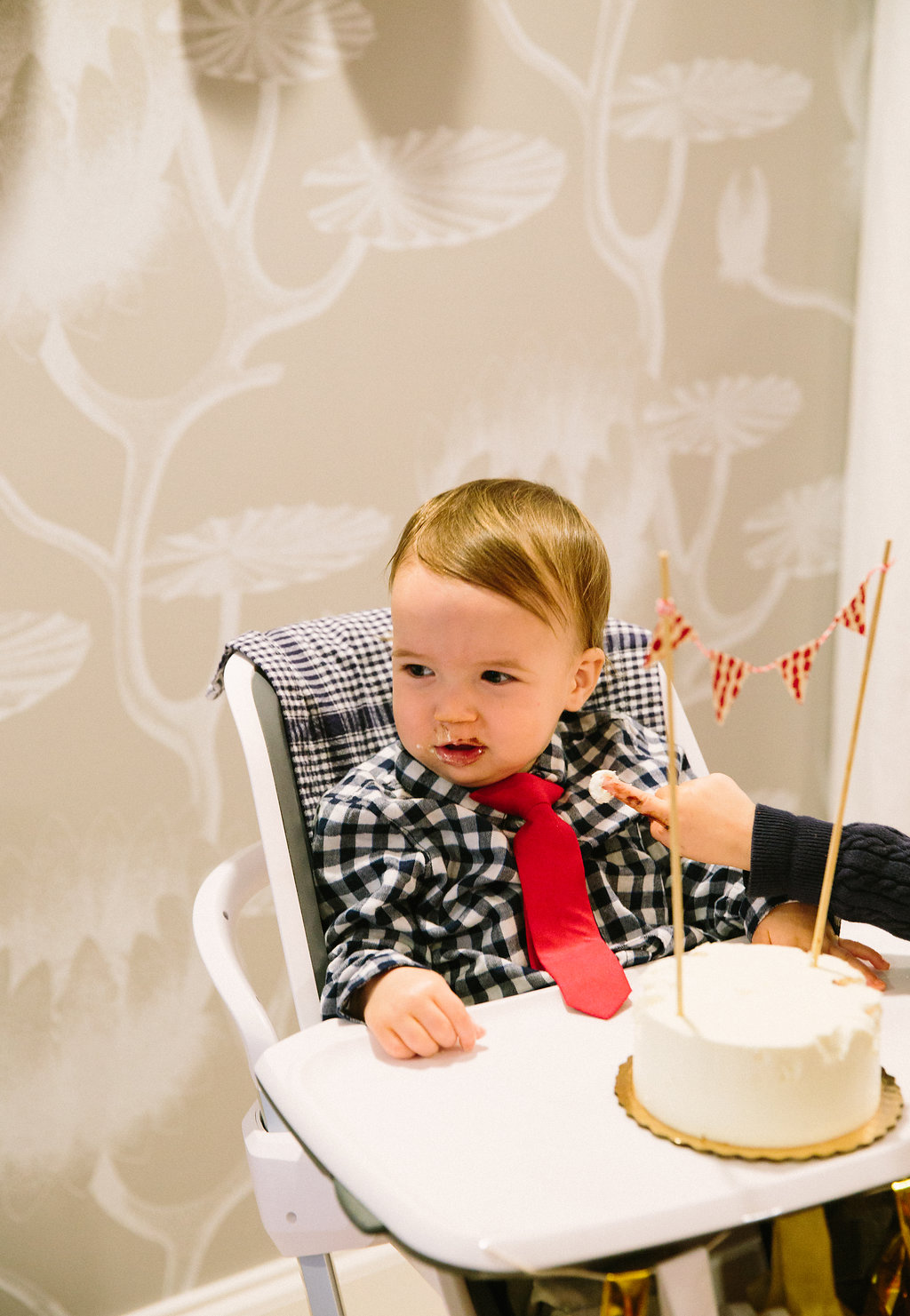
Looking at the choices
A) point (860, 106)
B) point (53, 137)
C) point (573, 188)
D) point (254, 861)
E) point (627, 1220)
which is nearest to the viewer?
point (627, 1220)

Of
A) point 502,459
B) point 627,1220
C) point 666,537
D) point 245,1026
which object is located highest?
point 502,459

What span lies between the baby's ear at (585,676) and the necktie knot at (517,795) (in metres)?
0.09

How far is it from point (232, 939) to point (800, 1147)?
0.59 metres

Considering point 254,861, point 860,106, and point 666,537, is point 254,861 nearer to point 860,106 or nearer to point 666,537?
point 666,537

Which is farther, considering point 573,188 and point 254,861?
point 573,188

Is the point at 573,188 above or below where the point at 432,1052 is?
above

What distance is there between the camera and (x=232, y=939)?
109cm

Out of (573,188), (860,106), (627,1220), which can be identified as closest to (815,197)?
(860,106)

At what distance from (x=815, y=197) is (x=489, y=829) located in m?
1.22

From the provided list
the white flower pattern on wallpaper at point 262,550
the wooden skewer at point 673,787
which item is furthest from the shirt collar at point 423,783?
the white flower pattern on wallpaper at point 262,550

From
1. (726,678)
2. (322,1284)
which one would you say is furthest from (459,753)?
(322,1284)

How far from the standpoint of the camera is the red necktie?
0.94m

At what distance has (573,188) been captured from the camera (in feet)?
5.24

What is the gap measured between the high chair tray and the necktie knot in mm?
226
